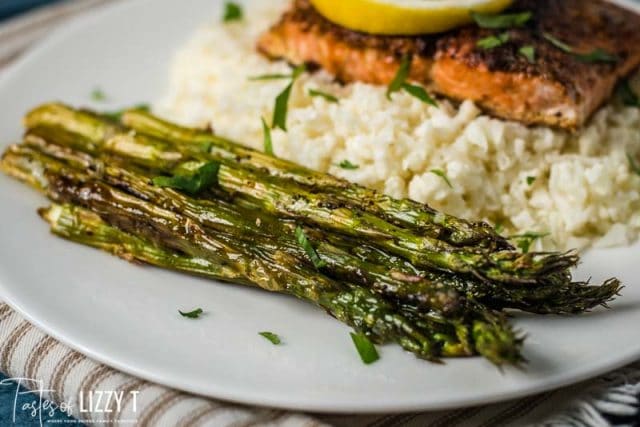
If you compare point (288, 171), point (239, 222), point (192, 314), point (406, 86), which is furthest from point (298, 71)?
point (192, 314)

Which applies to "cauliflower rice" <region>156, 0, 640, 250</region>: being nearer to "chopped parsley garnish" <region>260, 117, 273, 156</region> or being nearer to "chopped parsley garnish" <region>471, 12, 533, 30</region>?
"chopped parsley garnish" <region>260, 117, 273, 156</region>

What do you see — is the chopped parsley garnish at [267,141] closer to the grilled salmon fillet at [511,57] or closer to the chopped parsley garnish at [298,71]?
the chopped parsley garnish at [298,71]

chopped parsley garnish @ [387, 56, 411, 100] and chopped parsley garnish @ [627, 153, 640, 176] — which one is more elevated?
chopped parsley garnish @ [387, 56, 411, 100]

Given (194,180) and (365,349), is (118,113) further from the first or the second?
(365,349)

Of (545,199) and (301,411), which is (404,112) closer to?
(545,199)

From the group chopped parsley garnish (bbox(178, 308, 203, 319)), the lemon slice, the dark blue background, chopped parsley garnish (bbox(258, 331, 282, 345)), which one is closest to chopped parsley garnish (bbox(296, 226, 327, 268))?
chopped parsley garnish (bbox(258, 331, 282, 345))

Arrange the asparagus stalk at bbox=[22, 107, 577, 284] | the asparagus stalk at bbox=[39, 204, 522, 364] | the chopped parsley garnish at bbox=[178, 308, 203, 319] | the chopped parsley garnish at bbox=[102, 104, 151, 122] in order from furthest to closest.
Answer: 1. the chopped parsley garnish at bbox=[102, 104, 151, 122]
2. the chopped parsley garnish at bbox=[178, 308, 203, 319]
3. the asparagus stalk at bbox=[22, 107, 577, 284]
4. the asparagus stalk at bbox=[39, 204, 522, 364]
